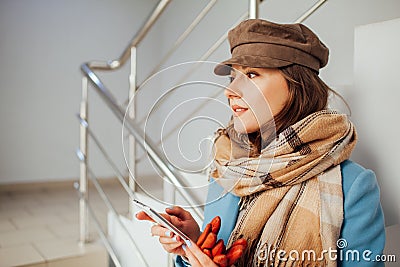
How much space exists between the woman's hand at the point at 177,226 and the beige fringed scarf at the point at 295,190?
8 centimetres

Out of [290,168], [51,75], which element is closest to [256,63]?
[290,168]

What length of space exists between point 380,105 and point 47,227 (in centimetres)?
205

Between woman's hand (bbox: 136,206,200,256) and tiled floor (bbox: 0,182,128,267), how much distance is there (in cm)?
138

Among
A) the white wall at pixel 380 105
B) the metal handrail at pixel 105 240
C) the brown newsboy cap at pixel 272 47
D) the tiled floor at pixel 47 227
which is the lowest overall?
the tiled floor at pixel 47 227

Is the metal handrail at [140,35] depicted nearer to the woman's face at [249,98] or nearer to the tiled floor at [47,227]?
the woman's face at [249,98]

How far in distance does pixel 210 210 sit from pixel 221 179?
0.48 feet

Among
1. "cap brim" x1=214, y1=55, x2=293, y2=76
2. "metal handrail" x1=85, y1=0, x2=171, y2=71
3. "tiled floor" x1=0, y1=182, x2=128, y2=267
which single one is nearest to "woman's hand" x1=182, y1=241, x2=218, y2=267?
"cap brim" x1=214, y1=55, x2=293, y2=76

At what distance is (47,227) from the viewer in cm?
234

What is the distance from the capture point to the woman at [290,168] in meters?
0.61

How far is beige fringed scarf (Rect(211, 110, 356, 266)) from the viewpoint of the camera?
0.62 meters

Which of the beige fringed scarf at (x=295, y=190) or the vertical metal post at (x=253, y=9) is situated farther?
the vertical metal post at (x=253, y=9)

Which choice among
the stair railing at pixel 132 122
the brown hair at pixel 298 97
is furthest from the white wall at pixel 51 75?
the brown hair at pixel 298 97

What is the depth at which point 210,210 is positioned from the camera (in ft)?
2.47

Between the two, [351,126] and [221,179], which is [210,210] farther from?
[351,126]
